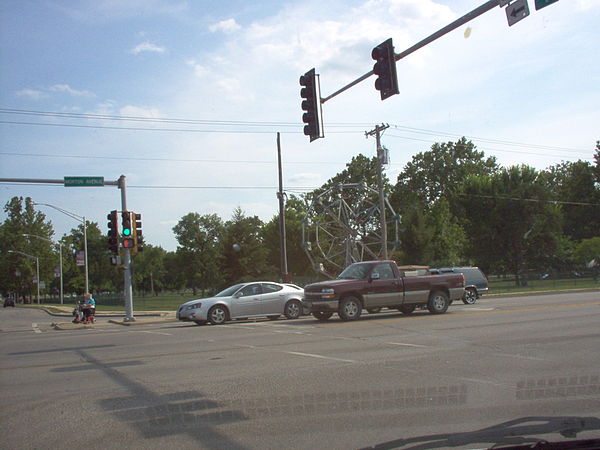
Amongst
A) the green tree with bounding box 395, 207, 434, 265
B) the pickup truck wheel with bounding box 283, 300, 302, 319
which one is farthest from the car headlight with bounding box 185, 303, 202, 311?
the green tree with bounding box 395, 207, 434, 265

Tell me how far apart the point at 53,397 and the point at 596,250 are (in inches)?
2207

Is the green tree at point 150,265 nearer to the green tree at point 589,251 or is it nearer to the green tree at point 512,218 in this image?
the green tree at point 512,218

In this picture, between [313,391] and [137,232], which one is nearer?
[313,391]

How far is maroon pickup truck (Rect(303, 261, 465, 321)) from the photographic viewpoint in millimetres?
18047

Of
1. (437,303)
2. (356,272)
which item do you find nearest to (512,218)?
(437,303)

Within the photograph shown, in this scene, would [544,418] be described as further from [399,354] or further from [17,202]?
[17,202]

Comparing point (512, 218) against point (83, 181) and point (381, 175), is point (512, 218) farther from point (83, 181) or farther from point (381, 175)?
point (83, 181)

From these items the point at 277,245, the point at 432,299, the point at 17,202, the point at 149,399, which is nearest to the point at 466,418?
the point at 149,399

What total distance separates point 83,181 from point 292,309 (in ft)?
33.2

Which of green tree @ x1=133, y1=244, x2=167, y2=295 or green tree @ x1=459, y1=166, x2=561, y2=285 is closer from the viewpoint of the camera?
green tree @ x1=459, y1=166, x2=561, y2=285

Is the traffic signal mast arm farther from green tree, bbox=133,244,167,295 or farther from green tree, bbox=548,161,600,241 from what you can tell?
green tree, bbox=133,244,167,295

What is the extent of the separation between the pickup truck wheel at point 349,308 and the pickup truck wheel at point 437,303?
2.63 m

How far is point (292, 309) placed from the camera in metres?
21.7

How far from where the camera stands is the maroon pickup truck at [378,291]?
18.0 m
